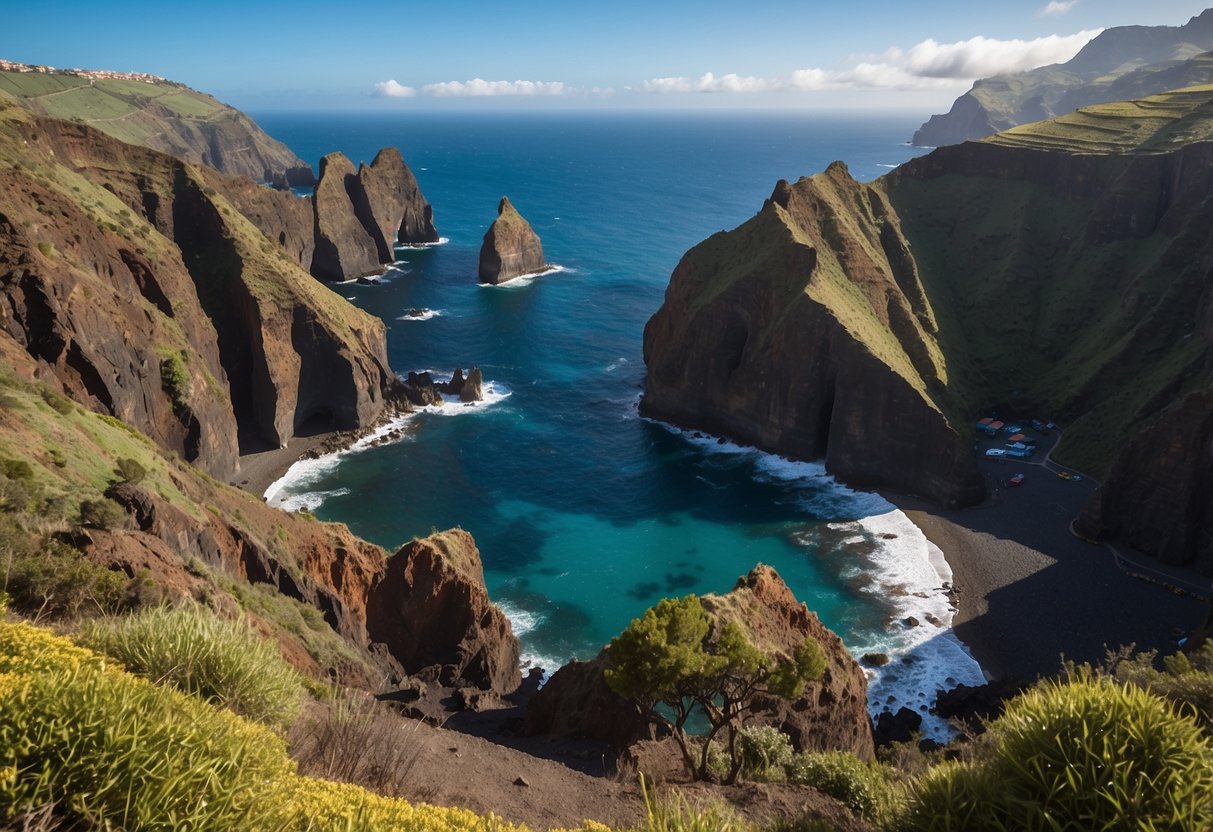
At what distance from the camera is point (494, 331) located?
124125 millimetres

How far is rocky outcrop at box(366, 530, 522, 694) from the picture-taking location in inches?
1690

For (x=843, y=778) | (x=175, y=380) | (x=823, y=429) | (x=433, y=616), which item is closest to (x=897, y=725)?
(x=843, y=778)

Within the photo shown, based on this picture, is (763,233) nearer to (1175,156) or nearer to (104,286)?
(1175,156)

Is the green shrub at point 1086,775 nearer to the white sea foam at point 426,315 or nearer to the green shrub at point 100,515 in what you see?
the green shrub at point 100,515

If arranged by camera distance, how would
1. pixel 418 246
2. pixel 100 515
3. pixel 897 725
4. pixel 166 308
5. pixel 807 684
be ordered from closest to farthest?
1. pixel 100 515
2. pixel 807 684
3. pixel 897 725
4. pixel 166 308
5. pixel 418 246

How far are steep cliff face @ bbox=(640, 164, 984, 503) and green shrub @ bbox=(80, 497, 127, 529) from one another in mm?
67394

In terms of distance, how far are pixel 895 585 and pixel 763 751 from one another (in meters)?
37.8

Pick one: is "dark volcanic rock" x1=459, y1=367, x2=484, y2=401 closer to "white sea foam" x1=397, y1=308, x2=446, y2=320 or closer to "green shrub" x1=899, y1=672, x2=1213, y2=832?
"white sea foam" x1=397, y1=308, x2=446, y2=320

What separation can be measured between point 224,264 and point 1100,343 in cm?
9655

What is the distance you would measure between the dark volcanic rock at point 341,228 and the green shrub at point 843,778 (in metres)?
139

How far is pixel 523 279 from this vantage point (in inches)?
6033

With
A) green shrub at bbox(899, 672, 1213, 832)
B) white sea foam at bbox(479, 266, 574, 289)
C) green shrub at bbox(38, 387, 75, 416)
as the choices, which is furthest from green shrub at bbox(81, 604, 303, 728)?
white sea foam at bbox(479, 266, 574, 289)

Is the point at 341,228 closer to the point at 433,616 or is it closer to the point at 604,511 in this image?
the point at 604,511

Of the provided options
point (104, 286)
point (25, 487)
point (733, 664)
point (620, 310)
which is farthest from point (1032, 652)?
point (620, 310)
